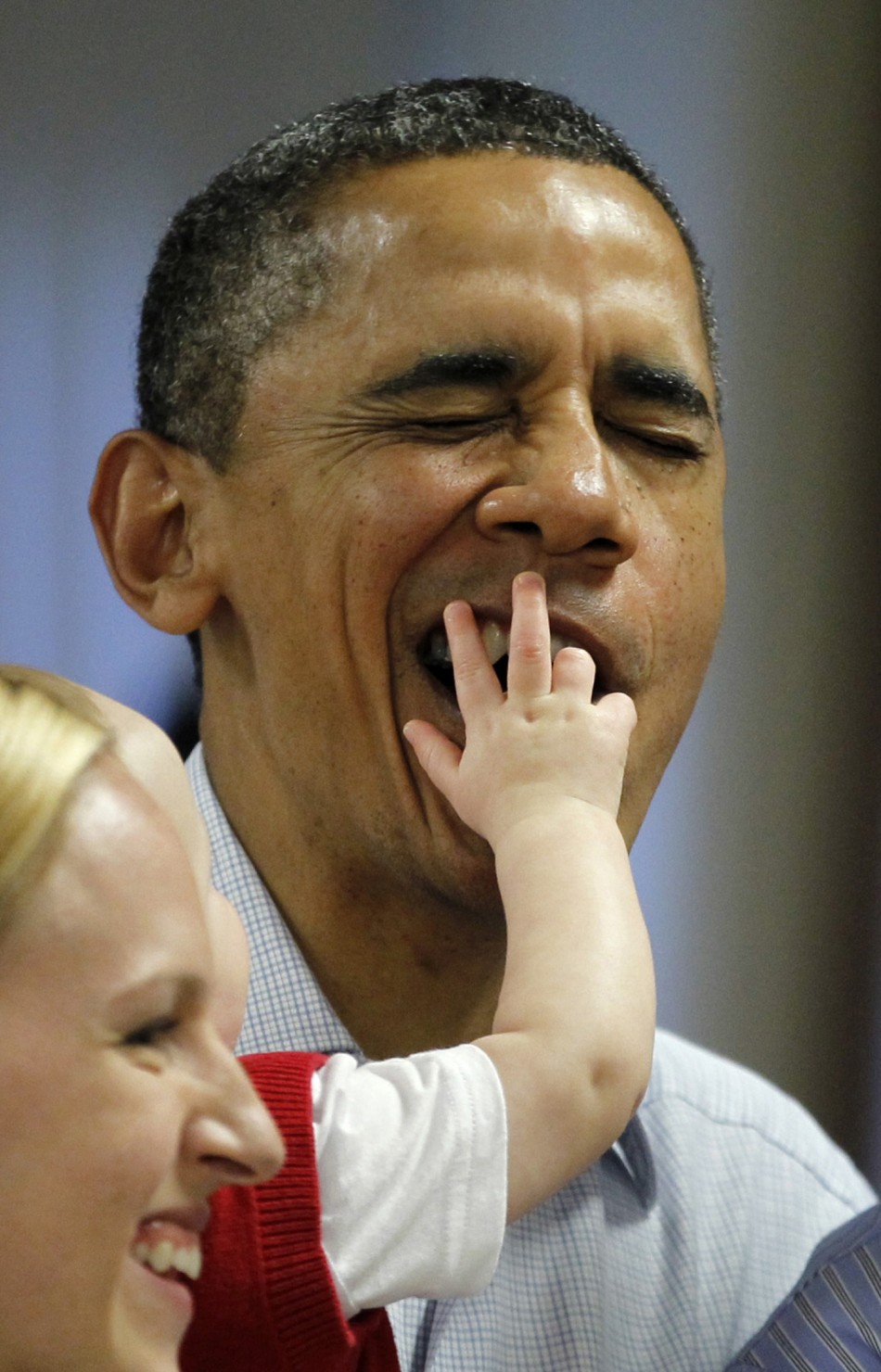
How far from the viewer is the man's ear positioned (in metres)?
1.18

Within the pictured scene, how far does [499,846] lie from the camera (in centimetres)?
90

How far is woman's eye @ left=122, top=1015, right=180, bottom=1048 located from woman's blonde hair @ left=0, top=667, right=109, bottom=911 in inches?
2.8

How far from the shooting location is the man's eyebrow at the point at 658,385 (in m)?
1.11

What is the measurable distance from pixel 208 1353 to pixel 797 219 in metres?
1.68

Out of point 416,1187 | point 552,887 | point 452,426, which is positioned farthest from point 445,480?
point 416,1187

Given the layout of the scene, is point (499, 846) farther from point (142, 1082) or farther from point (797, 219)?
point (797, 219)

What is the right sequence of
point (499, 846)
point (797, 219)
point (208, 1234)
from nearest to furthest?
point (208, 1234) < point (499, 846) < point (797, 219)

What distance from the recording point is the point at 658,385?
1128 millimetres

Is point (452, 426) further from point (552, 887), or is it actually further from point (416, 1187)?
point (416, 1187)

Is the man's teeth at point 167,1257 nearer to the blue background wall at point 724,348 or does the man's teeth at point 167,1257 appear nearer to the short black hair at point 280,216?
the short black hair at point 280,216

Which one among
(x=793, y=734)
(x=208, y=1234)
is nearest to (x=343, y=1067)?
(x=208, y=1234)

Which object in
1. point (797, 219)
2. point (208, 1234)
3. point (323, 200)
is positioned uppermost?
point (797, 219)

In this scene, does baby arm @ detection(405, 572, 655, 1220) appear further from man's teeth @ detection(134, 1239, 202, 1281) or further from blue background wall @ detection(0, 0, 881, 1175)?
blue background wall @ detection(0, 0, 881, 1175)

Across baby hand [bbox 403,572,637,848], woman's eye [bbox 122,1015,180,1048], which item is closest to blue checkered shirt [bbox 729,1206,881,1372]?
baby hand [bbox 403,572,637,848]
